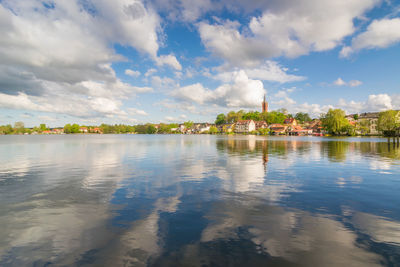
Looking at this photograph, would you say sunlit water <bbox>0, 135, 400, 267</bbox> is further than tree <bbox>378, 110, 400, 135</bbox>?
No

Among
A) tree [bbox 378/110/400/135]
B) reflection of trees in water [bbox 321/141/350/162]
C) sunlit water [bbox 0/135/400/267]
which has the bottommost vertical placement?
sunlit water [bbox 0/135/400/267]

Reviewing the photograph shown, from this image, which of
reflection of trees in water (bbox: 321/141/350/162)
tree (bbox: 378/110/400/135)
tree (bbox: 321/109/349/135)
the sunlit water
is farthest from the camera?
tree (bbox: 321/109/349/135)

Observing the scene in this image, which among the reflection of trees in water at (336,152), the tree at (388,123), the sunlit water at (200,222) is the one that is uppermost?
the tree at (388,123)

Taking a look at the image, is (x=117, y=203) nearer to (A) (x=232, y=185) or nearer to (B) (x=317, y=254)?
(A) (x=232, y=185)

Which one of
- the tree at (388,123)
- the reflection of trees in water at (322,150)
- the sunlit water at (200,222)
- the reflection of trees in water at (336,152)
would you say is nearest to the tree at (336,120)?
the tree at (388,123)

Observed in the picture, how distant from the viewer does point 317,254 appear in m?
6.29

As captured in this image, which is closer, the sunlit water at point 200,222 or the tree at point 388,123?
the sunlit water at point 200,222

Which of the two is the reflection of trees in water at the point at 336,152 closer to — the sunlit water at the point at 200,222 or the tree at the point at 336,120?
the sunlit water at the point at 200,222

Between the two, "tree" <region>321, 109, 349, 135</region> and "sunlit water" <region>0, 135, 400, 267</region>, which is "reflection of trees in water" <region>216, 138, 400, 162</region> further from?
"tree" <region>321, 109, 349, 135</region>

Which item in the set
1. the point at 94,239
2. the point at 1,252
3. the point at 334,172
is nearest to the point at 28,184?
the point at 1,252

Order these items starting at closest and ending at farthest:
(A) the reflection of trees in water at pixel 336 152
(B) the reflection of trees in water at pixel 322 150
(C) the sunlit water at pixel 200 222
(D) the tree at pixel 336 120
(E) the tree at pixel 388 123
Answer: (C) the sunlit water at pixel 200 222 < (A) the reflection of trees in water at pixel 336 152 < (B) the reflection of trees in water at pixel 322 150 < (E) the tree at pixel 388 123 < (D) the tree at pixel 336 120

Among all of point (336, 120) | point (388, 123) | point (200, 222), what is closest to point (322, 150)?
point (200, 222)

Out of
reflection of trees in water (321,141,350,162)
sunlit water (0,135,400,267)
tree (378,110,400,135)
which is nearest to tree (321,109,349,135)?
tree (378,110,400,135)

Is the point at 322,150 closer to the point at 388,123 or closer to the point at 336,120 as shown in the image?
the point at 388,123
